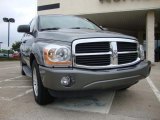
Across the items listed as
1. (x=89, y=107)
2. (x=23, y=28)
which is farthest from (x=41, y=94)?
(x=23, y=28)

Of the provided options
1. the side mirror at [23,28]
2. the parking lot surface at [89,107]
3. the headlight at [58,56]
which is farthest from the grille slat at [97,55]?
the side mirror at [23,28]

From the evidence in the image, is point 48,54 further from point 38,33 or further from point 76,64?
point 38,33

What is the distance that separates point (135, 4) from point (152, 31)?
226cm

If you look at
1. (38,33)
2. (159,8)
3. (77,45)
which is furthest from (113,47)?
(159,8)

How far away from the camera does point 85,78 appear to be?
15.0 ft

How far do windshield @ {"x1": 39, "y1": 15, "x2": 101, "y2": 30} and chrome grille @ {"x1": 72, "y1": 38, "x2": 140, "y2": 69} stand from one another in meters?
1.55

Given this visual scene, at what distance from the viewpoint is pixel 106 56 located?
16.2 ft

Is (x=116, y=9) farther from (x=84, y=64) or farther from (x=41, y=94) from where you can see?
(x=84, y=64)

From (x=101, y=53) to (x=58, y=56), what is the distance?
2.30 feet

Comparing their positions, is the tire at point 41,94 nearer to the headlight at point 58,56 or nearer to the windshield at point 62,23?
the headlight at point 58,56

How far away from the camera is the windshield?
6.38 m

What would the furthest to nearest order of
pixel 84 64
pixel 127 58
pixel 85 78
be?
pixel 127 58 < pixel 84 64 < pixel 85 78

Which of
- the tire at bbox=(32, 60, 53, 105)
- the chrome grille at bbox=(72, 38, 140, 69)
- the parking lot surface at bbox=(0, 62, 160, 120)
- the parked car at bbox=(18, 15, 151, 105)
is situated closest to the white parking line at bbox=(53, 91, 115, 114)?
the parking lot surface at bbox=(0, 62, 160, 120)

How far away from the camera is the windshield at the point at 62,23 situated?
6.38m
